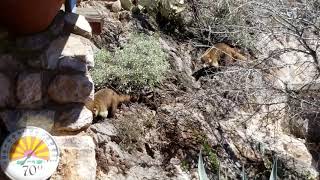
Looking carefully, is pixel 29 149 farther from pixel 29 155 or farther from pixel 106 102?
pixel 106 102

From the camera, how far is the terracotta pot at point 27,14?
2.43 metres

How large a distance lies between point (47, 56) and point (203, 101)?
276 cm

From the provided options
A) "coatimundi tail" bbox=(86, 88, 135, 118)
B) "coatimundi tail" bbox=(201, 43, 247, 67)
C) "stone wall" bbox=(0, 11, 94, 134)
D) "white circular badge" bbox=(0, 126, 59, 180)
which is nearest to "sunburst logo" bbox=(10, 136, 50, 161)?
"white circular badge" bbox=(0, 126, 59, 180)

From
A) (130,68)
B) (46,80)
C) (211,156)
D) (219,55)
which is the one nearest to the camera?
(46,80)

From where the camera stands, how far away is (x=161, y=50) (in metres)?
5.60

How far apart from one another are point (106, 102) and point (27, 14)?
2.01 m

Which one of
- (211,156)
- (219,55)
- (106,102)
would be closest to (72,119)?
(106,102)

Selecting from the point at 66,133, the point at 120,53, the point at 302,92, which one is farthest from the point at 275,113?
the point at 66,133

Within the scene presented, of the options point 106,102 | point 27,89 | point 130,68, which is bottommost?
point 106,102

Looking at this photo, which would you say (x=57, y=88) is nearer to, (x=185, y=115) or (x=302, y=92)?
(x=185, y=115)

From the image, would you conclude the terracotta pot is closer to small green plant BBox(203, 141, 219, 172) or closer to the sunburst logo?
the sunburst logo

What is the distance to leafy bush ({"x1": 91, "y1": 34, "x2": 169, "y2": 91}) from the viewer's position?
4793 mm

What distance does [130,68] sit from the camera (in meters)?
4.92

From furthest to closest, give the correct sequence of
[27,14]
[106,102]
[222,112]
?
[222,112] → [106,102] → [27,14]
